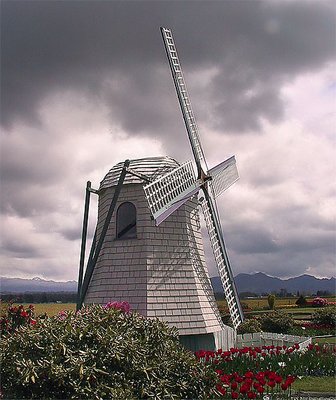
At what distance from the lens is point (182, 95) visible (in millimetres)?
19953

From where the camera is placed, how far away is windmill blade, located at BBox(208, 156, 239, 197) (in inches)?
778

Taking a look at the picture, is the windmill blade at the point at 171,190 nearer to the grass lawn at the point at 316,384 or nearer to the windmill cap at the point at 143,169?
the windmill cap at the point at 143,169

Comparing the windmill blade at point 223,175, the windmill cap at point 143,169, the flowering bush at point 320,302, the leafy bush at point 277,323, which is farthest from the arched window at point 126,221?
the flowering bush at point 320,302

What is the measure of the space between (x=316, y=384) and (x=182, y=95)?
11.1m

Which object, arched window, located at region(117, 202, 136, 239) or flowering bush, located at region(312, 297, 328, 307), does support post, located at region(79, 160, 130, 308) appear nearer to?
arched window, located at region(117, 202, 136, 239)

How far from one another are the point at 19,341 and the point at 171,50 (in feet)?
47.8

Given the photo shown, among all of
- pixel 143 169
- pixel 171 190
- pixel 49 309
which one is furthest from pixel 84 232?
pixel 49 309

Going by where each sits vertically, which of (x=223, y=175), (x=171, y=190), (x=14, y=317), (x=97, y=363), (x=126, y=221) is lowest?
(x=97, y=363)

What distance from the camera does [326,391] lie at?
11688 mm

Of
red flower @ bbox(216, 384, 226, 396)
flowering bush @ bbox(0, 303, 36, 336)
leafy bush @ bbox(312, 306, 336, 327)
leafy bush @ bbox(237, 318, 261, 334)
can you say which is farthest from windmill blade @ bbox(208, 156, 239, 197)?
leafy bush @ bbox(312, 306, 336, 327)

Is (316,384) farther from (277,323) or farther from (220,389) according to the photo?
(277,323)

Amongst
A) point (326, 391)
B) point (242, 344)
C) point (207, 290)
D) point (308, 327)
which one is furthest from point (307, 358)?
point (308, 327)

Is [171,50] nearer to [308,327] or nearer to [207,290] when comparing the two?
[207,290]

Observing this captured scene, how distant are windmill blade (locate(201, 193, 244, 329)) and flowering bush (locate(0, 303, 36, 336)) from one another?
6.82 m
